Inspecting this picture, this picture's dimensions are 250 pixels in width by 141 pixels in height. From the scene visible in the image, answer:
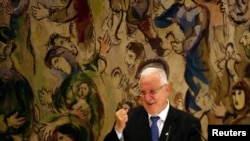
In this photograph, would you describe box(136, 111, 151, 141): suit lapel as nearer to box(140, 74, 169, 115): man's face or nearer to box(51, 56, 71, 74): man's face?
box(140, 74, 169, 115): man's face

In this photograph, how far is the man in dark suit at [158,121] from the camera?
221 centimetres

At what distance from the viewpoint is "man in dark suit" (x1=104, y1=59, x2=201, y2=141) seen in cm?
221

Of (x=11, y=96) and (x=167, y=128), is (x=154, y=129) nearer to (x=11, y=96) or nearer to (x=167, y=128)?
(x=167, y=128)

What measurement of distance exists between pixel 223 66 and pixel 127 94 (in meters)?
0.77

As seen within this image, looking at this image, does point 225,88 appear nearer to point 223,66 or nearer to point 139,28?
point 223,66

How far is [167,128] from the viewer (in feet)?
7.42

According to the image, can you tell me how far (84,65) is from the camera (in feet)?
11.5

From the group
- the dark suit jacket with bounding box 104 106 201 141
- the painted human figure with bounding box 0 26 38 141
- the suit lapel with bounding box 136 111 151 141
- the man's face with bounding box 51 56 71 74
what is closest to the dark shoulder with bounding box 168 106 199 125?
the dark suit jacket with bounding box 104 106 201 141

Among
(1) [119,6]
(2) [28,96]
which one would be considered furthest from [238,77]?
(2) [28,96]

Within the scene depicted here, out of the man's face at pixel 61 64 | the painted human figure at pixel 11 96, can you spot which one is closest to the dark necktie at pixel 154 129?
the man's face at pixel 61 64

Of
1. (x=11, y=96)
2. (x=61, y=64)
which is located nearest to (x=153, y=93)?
(x=61, y=64)

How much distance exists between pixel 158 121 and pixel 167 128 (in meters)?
0.07

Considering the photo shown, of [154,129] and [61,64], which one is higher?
[61,64]

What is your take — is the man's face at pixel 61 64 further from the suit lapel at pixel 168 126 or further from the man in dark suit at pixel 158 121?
the suit lapel at pixel 168 126
